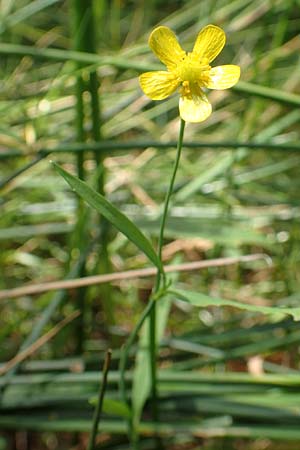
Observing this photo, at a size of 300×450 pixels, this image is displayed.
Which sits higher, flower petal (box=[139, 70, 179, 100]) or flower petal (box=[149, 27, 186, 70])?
flower petal (box=[149, 27, 186, 70])

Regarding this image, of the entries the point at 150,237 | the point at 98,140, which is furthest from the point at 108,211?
the point at 150,237

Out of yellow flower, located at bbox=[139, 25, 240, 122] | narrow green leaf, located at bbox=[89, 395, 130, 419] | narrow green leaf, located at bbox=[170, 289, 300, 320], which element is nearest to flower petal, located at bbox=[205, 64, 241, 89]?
yellow flower, located at bbox=[139, 25, 240, 122]

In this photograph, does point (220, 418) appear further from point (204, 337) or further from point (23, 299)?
point (23, 299)

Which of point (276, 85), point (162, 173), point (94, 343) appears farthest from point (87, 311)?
point (276, 85)

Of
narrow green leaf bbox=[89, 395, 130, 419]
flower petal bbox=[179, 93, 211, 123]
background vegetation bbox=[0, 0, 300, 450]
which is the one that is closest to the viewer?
flower petal bbox=[179, 93, 211, 123]

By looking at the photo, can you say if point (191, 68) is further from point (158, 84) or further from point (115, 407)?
point (115, 407)

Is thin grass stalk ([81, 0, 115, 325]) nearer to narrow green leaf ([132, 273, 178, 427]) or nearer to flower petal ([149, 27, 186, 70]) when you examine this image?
narrow green leaf ([132, 273, 178, 427])

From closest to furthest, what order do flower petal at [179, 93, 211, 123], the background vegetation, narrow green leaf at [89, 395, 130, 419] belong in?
1. flower petal at [179, 93, 211, 123]
2. narrow green leaf at [89, 395, 130, 419]
3. the background vegetation

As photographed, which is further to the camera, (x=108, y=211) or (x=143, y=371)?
(x=143, y=371)
